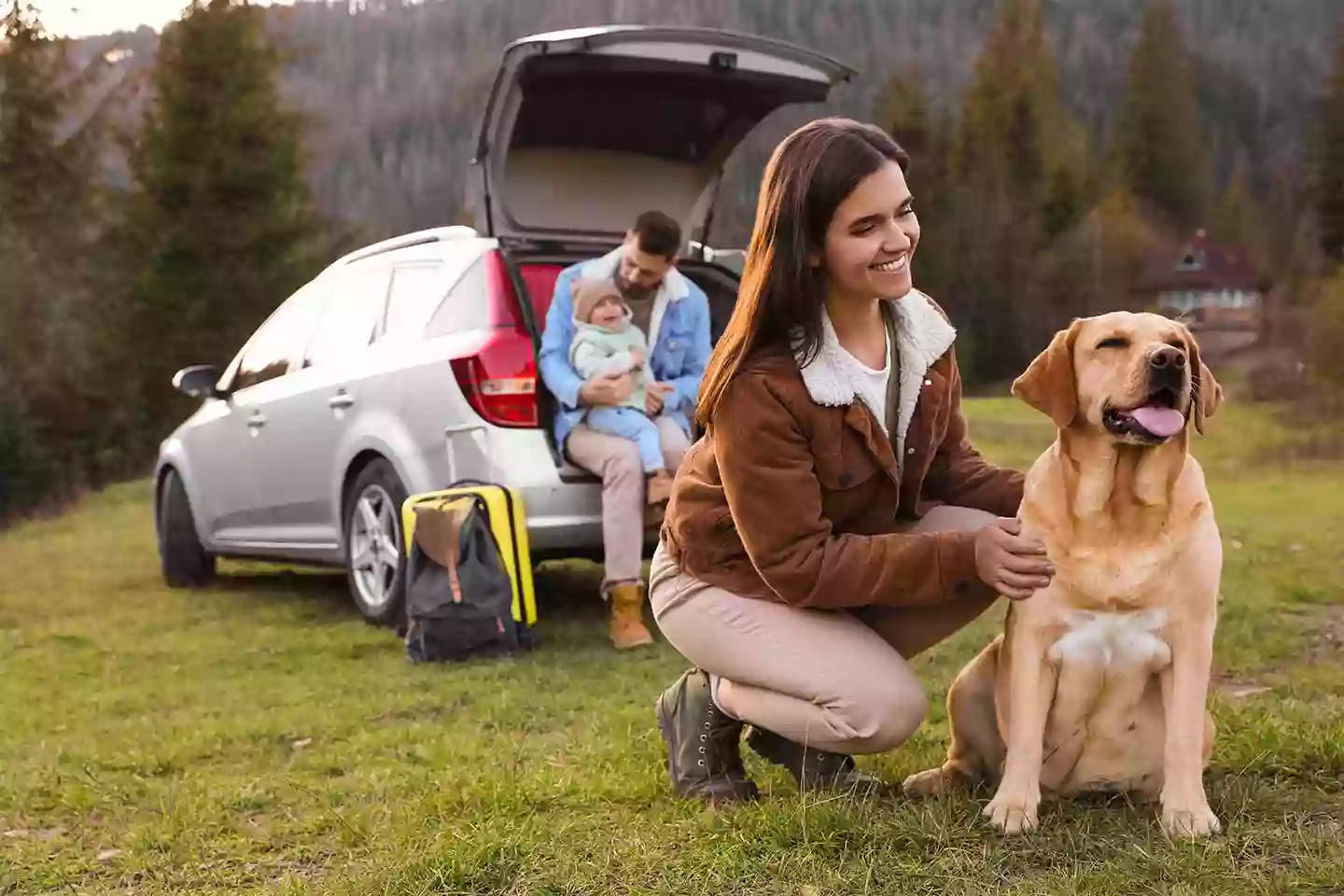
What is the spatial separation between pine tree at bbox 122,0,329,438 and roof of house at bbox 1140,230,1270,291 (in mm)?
24413

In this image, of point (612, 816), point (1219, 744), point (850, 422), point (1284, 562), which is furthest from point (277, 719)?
point (1284, 562)

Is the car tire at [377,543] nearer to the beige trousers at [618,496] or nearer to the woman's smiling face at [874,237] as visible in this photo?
the beige trousers at [618,496]

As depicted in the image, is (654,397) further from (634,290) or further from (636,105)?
(636,105)

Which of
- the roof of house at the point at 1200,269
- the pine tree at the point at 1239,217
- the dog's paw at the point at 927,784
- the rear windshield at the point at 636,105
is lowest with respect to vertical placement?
the roof of house at the point at 1200,269

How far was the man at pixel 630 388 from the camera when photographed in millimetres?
5160

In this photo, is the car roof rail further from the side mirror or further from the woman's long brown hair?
the woman's long brown hair

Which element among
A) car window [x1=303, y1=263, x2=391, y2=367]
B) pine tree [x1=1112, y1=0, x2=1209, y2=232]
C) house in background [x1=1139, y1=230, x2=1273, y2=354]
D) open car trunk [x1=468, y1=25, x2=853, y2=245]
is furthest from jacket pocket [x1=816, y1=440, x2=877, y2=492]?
pine tree [x1=1112, y1=0, x2=1209, y2=232]

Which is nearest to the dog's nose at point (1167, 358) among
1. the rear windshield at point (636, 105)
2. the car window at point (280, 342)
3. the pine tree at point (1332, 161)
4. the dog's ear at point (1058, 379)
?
the dog's ear at point (1058, 379)

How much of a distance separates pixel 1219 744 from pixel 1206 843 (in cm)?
76

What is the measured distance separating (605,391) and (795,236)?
2448 mm

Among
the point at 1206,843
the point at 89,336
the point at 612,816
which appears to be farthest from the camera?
the point at 89,336

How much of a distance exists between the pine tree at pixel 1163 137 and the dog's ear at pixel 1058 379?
174 ft

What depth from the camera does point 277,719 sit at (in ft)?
13.9

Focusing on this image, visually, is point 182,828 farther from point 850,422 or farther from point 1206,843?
point 1206,843
